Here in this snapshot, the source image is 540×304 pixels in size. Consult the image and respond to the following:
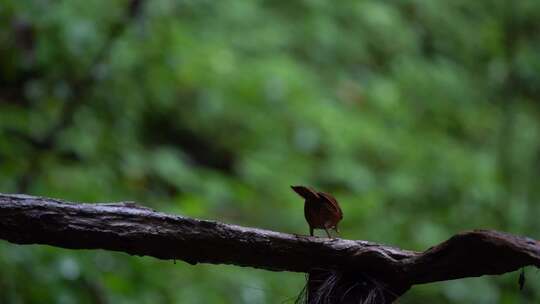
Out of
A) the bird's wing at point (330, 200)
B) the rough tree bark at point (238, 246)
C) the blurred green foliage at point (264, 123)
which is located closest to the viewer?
the rough tree bark at point (238, 246)

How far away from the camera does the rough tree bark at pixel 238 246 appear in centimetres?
107

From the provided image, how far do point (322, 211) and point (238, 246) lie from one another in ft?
0.54

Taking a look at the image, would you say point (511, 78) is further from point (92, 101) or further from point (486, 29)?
point (92, 101)

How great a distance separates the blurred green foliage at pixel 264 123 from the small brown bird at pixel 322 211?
130 centimetres

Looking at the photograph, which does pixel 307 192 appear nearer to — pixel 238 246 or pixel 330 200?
pixel 330 200

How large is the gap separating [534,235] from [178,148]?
220cm

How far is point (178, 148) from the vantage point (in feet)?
15.2

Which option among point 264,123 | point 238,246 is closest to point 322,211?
point 238,246

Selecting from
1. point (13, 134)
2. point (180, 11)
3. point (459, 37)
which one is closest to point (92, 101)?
point (13, 134)

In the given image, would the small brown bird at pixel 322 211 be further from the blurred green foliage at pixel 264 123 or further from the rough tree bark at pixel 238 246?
the blurred green foliage at pixel 264 123

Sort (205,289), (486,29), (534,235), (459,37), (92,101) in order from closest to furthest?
(205,289)
(92,101)
(534,235)
(486,29)
(459,37)

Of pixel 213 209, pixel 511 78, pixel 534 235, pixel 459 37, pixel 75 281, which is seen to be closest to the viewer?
pixel 75 281

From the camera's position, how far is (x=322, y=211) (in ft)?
3.95

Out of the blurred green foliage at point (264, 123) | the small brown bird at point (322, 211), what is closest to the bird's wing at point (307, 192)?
the small brown bird at point (322, 211)
